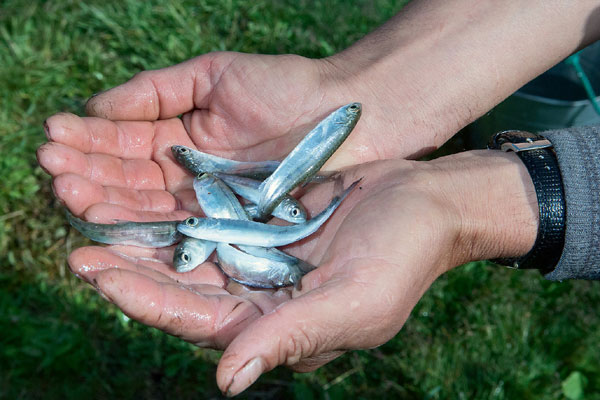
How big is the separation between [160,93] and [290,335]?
200 cm

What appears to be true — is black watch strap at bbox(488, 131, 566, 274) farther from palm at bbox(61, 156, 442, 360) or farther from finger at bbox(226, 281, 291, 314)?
finger at bbox(226, 281, 291, 314)

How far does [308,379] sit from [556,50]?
275 centimetres

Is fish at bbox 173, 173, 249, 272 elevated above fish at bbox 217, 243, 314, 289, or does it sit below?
above

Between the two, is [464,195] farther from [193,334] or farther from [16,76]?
[16,76]

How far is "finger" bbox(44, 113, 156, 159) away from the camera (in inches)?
125

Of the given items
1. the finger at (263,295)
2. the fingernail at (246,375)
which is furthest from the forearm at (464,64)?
the fingernail at (246,375)

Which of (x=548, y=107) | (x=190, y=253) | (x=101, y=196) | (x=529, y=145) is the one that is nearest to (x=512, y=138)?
(x=529, y=145)

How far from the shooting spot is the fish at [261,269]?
9.03 feet

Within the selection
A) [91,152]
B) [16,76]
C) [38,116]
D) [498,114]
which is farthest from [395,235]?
[16,76]

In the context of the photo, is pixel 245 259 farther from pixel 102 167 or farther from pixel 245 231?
pixel 102 167

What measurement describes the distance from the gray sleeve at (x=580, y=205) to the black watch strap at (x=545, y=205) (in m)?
0.05

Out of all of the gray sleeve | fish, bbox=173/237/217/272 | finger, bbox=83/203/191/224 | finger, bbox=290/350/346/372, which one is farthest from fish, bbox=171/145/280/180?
the gray sleeve

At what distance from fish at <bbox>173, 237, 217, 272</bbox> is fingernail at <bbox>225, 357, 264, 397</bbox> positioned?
84cm

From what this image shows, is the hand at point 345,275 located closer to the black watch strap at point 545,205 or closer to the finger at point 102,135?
the black watch strap at point 545,205
